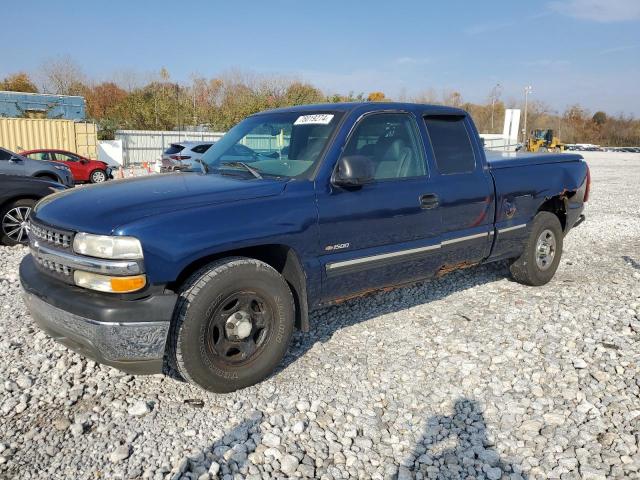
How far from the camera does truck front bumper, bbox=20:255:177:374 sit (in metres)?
2.95

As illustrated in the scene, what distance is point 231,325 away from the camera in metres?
3.33

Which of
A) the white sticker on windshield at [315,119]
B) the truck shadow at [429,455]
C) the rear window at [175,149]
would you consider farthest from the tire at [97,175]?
the truck shadow at [429,455]

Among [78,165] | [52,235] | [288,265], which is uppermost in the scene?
[52,235]

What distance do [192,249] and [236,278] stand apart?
345 millimetres

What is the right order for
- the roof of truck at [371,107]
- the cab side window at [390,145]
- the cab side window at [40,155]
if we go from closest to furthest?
the cab side window at [390,145] → the roof of truck at [371,107] → the cab side window at [40,155]

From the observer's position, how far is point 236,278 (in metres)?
→ 3.24

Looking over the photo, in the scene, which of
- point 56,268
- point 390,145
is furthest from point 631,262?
point 56,268

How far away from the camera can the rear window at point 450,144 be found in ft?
14.7

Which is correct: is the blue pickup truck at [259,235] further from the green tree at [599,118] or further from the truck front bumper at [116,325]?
the green tree at [599,118]

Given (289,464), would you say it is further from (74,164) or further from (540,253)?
(74,164)

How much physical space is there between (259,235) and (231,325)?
0.59m

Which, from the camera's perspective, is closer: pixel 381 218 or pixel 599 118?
pixel 381 218

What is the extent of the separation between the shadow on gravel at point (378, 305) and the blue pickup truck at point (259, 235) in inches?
21.9

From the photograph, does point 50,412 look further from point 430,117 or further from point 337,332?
point 430,117
